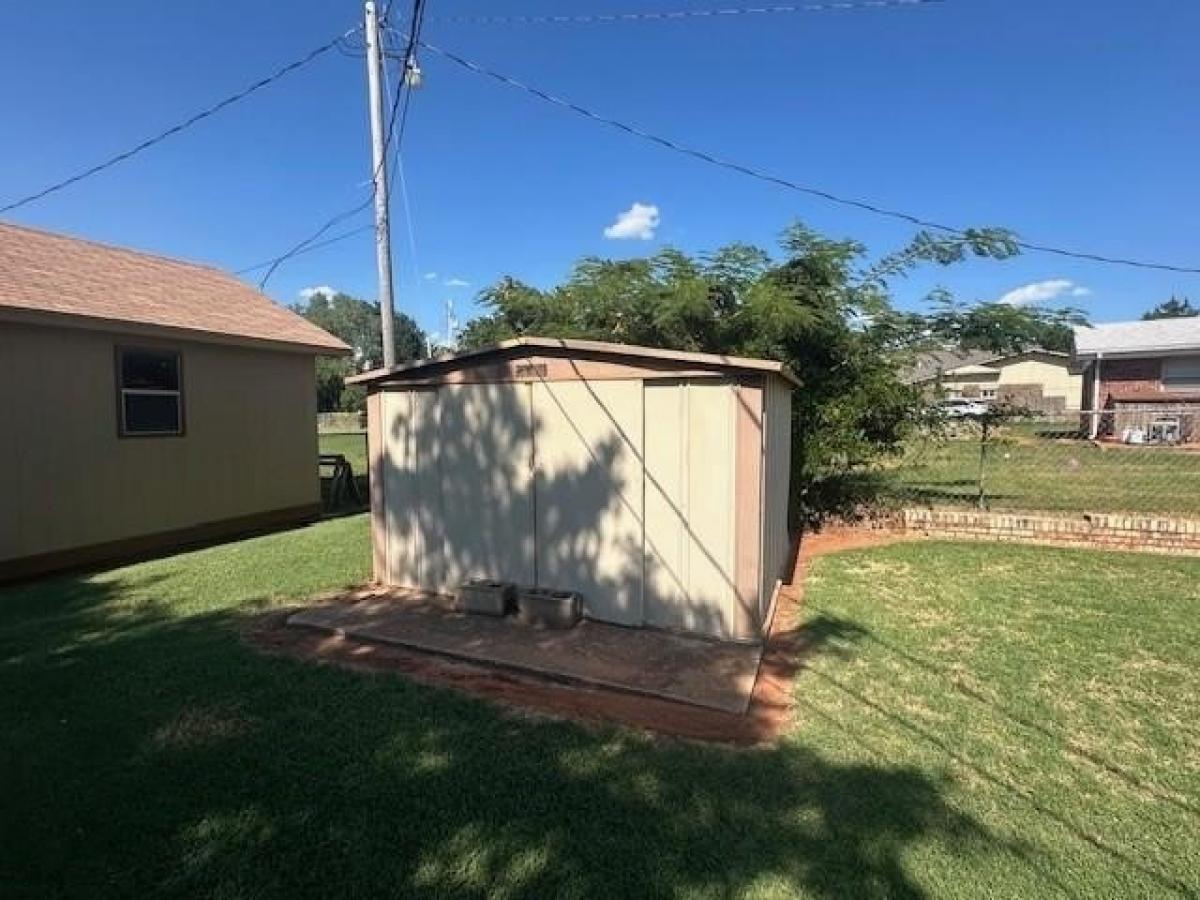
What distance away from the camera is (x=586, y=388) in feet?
17.9

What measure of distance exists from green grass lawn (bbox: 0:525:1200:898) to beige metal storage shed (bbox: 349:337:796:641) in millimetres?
1131

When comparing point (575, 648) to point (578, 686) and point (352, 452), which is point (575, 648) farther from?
point (352, 452)

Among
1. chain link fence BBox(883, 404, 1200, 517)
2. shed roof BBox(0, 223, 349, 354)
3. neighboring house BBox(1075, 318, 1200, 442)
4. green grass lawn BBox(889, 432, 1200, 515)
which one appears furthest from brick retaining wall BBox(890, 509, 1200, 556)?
neighboring house BBox(1075, 318, 1200, 442)

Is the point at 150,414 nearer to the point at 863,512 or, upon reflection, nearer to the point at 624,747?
the point at 624,747

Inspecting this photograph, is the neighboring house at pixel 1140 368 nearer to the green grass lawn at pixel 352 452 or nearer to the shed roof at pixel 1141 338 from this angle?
the shed roof at pixel 1141 338

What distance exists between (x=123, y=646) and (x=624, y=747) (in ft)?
13.0

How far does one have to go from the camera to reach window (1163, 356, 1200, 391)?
71.1 feet

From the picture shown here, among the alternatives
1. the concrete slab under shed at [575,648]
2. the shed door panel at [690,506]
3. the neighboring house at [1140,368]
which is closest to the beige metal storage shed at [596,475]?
the shed door panel at [690,506]

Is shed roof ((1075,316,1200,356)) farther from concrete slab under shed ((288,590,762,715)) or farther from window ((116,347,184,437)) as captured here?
A: window ((116,347,184,437))

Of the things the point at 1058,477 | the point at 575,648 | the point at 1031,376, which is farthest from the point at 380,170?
the point at 1031,376

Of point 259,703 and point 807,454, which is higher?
point 807,454

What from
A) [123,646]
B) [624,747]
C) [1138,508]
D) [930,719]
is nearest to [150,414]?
[123,646]

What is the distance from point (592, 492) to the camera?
18.0 feet

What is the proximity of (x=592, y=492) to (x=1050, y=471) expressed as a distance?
1207 cm
